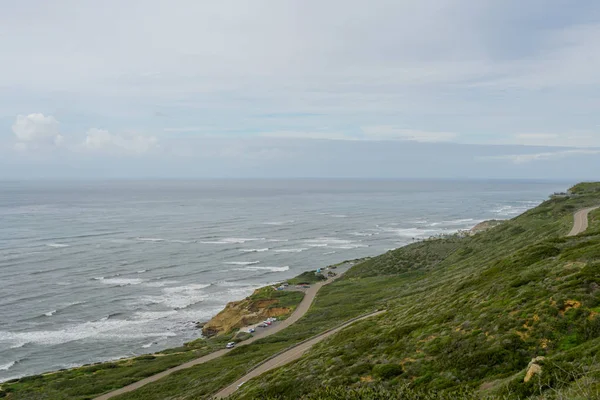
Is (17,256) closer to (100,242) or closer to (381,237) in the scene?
(100,242)

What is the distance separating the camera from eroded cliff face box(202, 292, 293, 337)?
57.7 metres

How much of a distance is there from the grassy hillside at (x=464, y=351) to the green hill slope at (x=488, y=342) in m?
0.06

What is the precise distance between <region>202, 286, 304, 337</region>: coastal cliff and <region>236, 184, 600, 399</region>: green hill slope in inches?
1047

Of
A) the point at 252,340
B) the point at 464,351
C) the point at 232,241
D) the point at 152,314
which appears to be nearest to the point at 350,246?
the point at 232,241

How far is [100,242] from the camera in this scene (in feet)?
383

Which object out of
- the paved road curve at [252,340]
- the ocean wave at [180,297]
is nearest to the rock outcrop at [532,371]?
the paved road curve at [252,340]

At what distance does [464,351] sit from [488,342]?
3.56 ft

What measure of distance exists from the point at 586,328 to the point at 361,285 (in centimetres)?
5061

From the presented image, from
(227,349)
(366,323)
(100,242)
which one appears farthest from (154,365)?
(100,242)

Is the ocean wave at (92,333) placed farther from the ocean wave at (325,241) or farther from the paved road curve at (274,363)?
the ocean wave at (325,241)

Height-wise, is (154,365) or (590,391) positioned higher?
(590,391)

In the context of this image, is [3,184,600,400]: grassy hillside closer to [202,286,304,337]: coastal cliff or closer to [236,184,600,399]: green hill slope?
[236,184,600,399]: green hill slope

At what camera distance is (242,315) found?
59125 mm

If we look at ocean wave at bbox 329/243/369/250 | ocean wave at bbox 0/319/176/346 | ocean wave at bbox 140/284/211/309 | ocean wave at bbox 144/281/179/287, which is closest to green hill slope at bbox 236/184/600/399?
ocean wave at bbox 0/319/176/346
